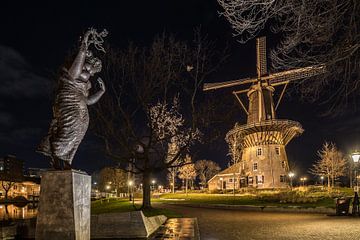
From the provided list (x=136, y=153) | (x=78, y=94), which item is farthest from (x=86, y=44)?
(x=136, y=153)

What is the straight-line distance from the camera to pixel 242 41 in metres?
8.40

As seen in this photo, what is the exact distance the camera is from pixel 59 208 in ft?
20.6

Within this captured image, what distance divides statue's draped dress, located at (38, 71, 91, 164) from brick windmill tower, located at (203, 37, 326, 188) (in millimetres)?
50522

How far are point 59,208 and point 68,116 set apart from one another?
1.72 meters

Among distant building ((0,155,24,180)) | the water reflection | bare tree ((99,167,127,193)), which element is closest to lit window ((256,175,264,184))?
bare tree ((99,167,127,193))

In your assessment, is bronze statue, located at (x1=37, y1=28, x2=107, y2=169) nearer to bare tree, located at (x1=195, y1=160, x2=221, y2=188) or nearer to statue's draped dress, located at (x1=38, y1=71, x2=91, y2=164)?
statue's draped dress, located at (x1=38, y1=71, x2=91, y2=164)

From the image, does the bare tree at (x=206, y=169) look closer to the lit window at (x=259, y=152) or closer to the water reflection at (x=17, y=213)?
the lit window at (x=259, y=152)

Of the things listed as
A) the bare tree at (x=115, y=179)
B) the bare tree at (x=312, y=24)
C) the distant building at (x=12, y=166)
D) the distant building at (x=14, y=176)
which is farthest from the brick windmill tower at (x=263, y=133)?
the distant building at (x=12, y=166)

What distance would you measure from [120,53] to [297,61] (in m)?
16.4

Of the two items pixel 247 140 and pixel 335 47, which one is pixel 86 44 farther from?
pixel 247 140

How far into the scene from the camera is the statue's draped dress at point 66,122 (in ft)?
21.4

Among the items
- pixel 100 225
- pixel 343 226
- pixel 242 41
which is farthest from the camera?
pixel 343 226

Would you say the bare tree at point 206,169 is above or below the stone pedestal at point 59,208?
below

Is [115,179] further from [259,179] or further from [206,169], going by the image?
[206,169]
